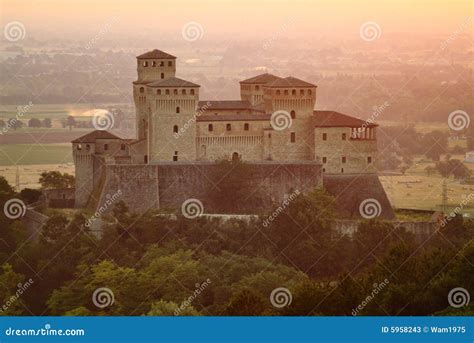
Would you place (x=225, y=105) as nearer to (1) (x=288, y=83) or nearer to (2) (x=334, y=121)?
(1) (x=288, y=83)

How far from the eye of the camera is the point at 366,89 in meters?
47.8

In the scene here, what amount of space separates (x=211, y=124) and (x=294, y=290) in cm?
648

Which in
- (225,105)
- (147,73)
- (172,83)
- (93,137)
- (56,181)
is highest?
(147,73)

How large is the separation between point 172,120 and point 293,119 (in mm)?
2588

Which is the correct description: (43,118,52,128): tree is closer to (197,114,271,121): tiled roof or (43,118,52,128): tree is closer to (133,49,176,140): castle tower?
(133,49,176,140): castle tower

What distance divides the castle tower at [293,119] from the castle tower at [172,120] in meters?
1.71

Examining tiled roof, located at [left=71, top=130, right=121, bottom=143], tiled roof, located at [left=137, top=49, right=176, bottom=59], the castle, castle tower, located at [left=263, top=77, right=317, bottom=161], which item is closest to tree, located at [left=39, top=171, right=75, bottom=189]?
the castle

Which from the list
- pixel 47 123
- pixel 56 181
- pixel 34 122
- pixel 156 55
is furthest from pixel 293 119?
pixel 34 122

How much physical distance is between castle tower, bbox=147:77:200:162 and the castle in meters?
0.02

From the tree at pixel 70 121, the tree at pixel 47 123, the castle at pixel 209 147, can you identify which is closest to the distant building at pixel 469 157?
the tree at pixel 70 121

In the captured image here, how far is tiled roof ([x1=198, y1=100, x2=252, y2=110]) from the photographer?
3550cm

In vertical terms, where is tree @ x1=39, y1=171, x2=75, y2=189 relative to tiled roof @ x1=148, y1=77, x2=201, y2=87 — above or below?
below

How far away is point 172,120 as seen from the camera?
3419 centimetres

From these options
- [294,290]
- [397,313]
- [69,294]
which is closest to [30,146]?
[69,294]
